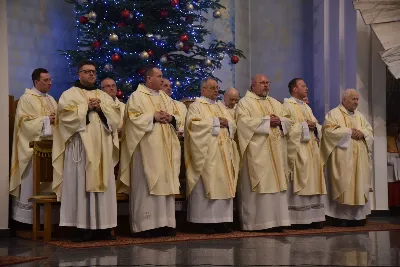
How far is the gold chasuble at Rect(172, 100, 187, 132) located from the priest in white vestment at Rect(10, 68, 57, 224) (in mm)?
1523

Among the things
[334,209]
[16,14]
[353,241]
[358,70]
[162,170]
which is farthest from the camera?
[16,14]

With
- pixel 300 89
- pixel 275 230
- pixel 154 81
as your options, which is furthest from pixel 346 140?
pixel 154 81

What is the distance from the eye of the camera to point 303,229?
10883mm

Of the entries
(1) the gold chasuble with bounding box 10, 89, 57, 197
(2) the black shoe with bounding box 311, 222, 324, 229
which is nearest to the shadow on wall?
(1) the gold chasuble with bounding box 10, 89, 57, 197

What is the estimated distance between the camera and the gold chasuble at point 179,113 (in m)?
A: 10.1

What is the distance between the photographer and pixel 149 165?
9562 millimetres

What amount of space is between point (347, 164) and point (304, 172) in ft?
2.74

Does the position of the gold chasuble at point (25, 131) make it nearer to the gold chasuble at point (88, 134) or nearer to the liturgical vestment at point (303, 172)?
the gold chasuble at point (88, 134)

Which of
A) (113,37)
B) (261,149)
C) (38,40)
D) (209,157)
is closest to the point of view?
(209,157)

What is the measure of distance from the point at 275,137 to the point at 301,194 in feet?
3.11

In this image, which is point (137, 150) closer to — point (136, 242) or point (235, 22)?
point (136, 242)

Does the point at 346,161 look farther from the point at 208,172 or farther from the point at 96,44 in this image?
the point at 96,44

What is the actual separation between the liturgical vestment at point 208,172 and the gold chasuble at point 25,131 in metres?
1.80

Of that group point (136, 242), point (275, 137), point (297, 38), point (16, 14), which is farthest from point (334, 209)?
point (16, 14)
